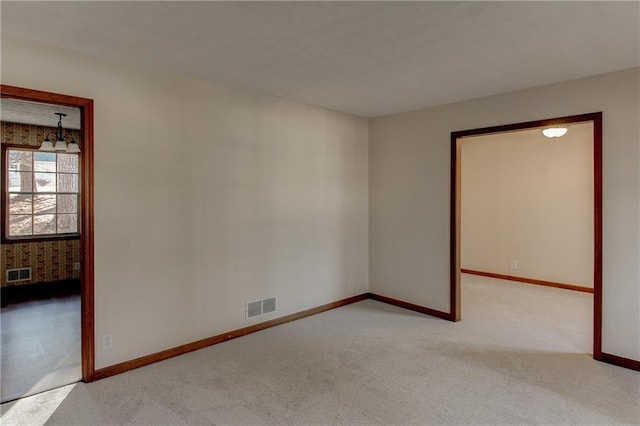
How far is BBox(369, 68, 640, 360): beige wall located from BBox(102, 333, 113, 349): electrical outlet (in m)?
3.21

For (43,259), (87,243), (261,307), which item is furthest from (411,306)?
(43,259)

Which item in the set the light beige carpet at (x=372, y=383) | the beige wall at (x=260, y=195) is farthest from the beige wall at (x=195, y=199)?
the light beige carpet at (x=372, y=383)

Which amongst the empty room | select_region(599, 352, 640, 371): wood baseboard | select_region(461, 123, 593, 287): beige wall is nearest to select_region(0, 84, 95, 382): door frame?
the empty room

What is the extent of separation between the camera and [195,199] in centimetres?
334

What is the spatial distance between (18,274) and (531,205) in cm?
796

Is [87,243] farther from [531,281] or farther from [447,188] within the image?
[531,281]

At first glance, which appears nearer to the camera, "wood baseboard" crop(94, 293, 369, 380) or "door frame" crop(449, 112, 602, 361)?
"wood baseboard" crop(94, 293, 369, 380)

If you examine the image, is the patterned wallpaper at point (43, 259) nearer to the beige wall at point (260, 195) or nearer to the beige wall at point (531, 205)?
the beige wall at point (260, 195)

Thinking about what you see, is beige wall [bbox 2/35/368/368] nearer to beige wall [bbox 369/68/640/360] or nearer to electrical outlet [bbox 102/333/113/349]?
electrical outlet [bbox 102/333/113/349]

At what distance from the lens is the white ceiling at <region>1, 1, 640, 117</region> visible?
6.77 ft

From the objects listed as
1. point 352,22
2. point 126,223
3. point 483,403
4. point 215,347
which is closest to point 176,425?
point 215,347

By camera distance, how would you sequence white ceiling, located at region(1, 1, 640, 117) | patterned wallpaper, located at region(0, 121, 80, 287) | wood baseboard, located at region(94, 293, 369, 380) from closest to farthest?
white ceiling, located at region(1, 1, 640, 117), wood baseboard, located at region(94, 293, 369, 380), patterned wallpaper, located at region(0, 121, 80, 287)

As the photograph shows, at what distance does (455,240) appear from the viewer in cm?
415

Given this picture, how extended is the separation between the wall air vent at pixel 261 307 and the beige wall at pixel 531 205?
4.25m
